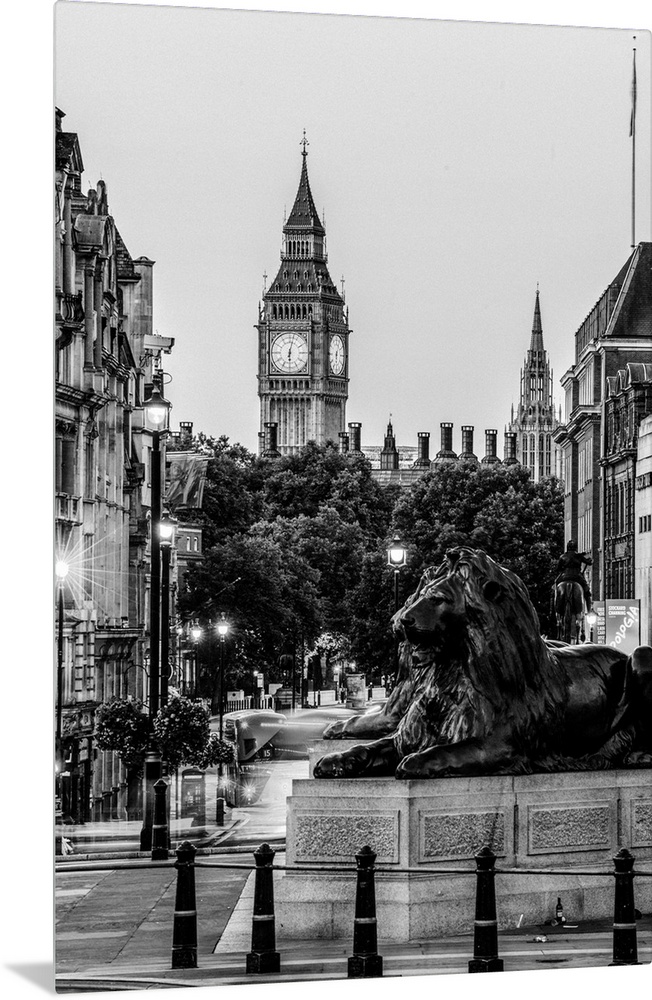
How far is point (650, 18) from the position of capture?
17.0m

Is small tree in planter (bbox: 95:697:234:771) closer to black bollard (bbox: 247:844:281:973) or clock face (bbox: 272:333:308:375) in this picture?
clock face (bbox: 272:333:308:375)

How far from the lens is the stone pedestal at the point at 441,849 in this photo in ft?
49.1

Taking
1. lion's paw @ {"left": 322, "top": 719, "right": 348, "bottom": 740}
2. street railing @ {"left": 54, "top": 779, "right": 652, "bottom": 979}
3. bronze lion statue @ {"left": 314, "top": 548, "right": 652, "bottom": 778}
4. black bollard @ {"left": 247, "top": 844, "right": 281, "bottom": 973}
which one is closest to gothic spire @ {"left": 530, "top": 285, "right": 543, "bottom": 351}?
bronze lion statue @ {"left": 314, "top": 548, "right": 652, "bottom": 778}

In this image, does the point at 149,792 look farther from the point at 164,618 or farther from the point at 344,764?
the point at 344,764

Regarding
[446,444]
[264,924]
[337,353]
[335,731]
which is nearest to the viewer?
[264,924]

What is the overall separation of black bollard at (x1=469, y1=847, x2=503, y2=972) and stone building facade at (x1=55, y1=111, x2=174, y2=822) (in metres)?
5.41

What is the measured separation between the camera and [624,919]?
1459 centimetres

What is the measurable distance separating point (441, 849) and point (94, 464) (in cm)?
1324

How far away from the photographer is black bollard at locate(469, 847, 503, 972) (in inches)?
561

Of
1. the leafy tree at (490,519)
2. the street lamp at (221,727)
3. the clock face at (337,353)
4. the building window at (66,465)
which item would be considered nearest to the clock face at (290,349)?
the clock face at (337,353)

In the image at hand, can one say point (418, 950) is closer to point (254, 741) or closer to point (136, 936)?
point (136, 936)

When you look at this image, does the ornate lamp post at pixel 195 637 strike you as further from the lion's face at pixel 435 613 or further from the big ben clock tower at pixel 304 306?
the lion's face at pixel 435 613

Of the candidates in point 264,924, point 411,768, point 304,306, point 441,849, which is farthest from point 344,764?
point 304,306

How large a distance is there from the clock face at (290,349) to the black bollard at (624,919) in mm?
10506
